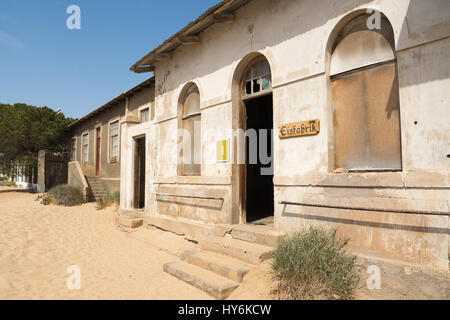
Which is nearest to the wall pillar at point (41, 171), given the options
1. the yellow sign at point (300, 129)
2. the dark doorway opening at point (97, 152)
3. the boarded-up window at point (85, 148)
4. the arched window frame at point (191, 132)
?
the boarded-up window at point (85, 148)

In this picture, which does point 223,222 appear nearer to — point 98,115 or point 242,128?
point 242,128

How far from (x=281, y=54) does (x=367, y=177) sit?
2.53 m

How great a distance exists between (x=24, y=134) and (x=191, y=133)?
15.8 metres

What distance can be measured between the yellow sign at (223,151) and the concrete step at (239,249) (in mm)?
1588

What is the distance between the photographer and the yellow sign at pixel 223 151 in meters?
6.09

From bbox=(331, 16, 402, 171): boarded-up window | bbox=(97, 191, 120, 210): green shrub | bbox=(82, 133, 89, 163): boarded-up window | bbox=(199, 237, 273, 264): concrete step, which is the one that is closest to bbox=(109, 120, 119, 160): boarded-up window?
bbox=(97, 191, 120, 210): green shrub

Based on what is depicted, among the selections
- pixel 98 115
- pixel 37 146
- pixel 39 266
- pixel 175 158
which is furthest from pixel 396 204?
pixel 37 146

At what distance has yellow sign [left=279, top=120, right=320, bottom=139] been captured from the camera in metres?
4.57

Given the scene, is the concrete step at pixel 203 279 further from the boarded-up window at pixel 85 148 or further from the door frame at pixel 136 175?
the boarded-up window at pixel 85 148

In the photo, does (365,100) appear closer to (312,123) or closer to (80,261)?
(312,123)

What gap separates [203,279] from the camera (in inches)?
172

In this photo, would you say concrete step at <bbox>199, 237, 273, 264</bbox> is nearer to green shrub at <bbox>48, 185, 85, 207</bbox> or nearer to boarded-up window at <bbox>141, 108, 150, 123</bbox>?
boarded-up window at <bbox>141, 108, 150, 123</bbox>

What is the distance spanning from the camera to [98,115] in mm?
17734
